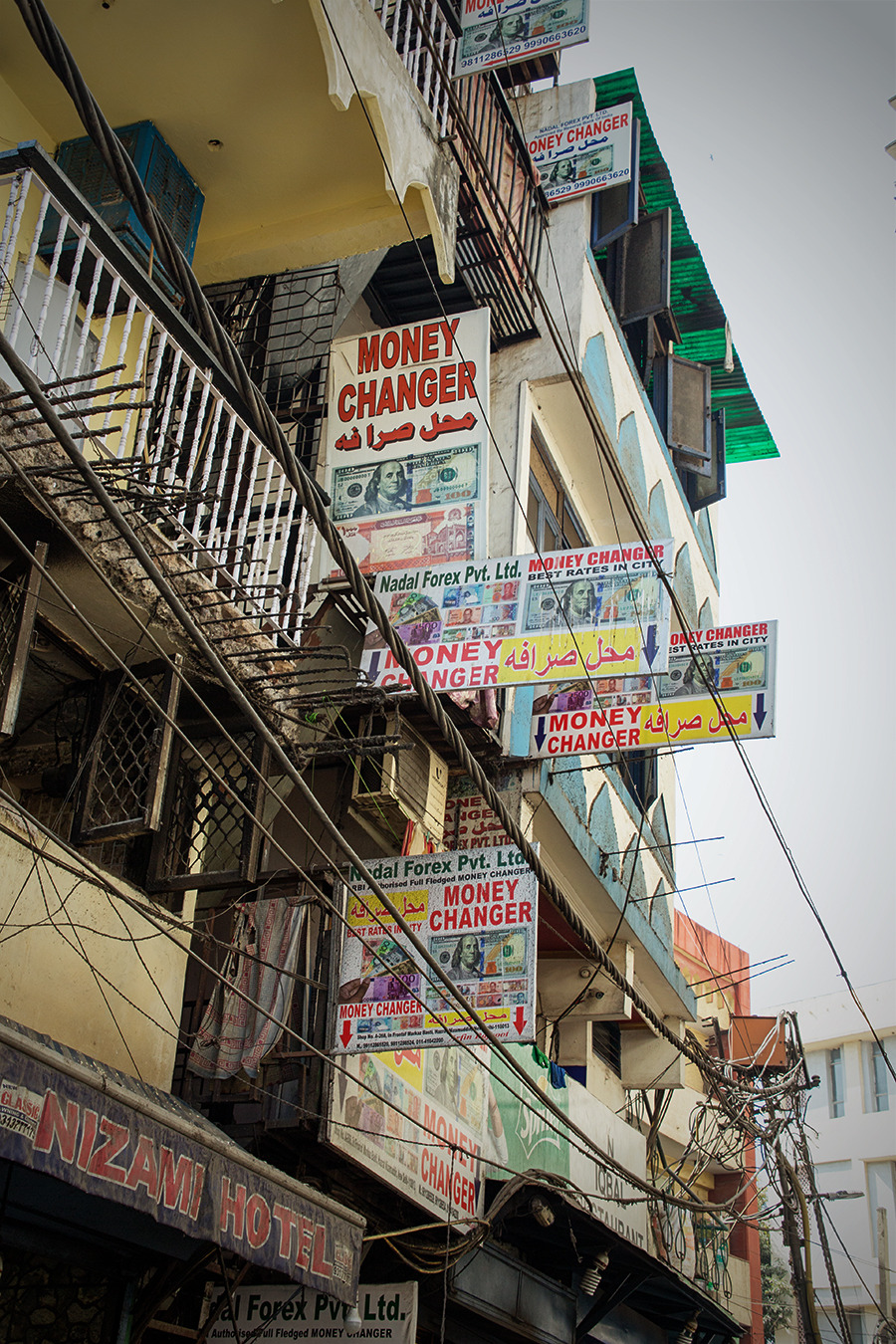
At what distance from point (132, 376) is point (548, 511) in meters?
6.72

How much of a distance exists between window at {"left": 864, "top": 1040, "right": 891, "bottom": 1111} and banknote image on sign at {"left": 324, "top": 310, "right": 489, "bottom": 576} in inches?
1177

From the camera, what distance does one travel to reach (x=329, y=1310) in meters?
7.73

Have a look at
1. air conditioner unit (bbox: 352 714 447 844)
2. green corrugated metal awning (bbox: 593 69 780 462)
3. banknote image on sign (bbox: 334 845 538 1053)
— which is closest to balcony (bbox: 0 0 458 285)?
air conditioner unit (bbox: 352 714 447 844)

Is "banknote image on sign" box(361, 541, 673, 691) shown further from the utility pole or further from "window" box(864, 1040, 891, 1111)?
"window" box(864, 1040, 891, 1111)

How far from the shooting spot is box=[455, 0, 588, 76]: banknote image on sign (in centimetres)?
1157

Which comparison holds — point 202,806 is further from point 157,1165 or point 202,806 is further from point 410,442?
point 410,442

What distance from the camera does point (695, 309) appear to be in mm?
19625

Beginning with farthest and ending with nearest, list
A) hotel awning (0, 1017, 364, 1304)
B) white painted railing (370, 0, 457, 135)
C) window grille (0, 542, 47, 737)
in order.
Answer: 1. white painted railing (370, 0, 457, 135)
2. window grille (0, 542, 47, 737)
3. hotel awning (0, 1017, 364, 1304)

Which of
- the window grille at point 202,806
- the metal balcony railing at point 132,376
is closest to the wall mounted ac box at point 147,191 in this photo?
the metal balcony railing at point 132,376

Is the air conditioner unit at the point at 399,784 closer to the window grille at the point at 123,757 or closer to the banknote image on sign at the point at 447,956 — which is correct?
the banknote image on sign at the point at 447,956

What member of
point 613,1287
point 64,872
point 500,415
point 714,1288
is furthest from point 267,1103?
point 714,1288

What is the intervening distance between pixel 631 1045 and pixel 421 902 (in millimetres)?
8954

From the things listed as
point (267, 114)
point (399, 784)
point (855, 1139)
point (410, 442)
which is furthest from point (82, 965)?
point (855, 1139)

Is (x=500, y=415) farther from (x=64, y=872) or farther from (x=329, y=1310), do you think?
(x=329, y=1310)
